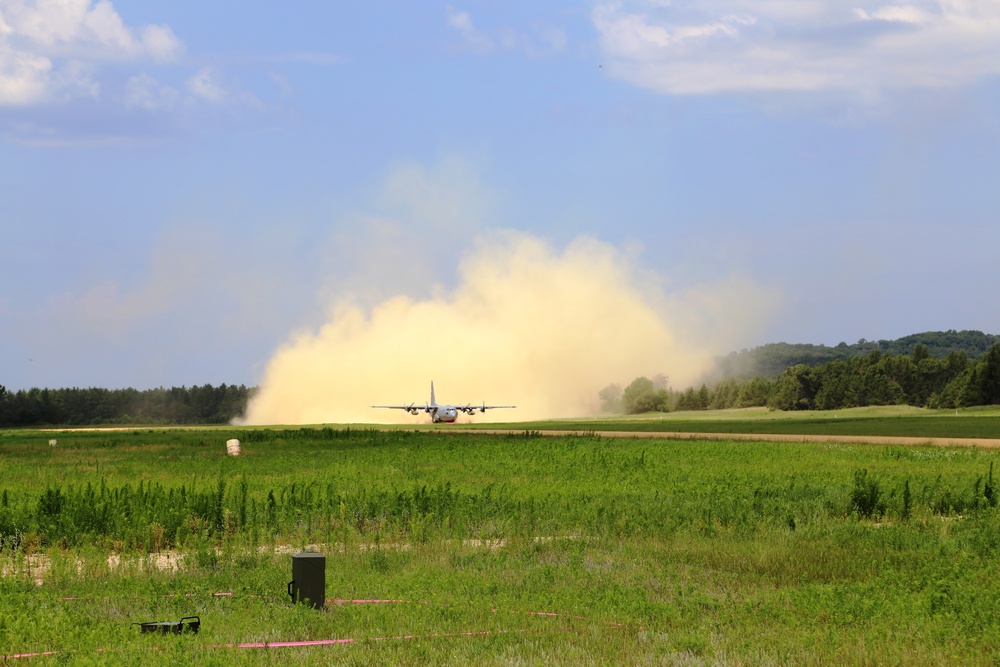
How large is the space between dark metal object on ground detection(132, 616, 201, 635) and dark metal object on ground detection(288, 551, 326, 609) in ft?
5.52

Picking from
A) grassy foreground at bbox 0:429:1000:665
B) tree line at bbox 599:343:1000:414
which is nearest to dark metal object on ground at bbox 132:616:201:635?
grassy foreground at bbox 0:429:1000:665

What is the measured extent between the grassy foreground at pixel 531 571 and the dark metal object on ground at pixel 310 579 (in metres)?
0.32

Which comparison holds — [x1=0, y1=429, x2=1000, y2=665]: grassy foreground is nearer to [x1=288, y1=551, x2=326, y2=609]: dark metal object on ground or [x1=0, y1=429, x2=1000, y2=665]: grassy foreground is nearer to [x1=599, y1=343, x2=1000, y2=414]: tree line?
[x1=288, y1=551, x2=326, y2=609]: dark metal object on ground

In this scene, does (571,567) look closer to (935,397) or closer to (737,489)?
(737,489)

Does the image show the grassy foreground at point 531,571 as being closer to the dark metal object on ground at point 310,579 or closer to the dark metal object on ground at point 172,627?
the dark metal object on ground at point 172,627

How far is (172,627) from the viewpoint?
14.4m

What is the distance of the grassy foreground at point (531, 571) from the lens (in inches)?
547

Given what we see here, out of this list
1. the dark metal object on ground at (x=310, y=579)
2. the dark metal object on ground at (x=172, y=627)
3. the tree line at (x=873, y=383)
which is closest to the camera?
the dark metal object on ground at (x=172, y=627)

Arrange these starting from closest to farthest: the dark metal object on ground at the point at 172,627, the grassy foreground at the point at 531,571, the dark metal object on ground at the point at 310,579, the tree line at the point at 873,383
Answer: the grassy foreground at the point at 531,571 < the dark metal object on ground at the point at 172,627 < the dark metal object on ground at the point at 310,579 < the tree line at the point at 873,383

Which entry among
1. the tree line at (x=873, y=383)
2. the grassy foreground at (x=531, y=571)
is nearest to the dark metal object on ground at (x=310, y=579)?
the grassy foreground at (x=531, y=571)

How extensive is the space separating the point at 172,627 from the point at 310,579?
218 cm

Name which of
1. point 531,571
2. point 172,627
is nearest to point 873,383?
point 531,571

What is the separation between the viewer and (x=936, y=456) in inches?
1852

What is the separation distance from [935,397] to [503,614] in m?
165
